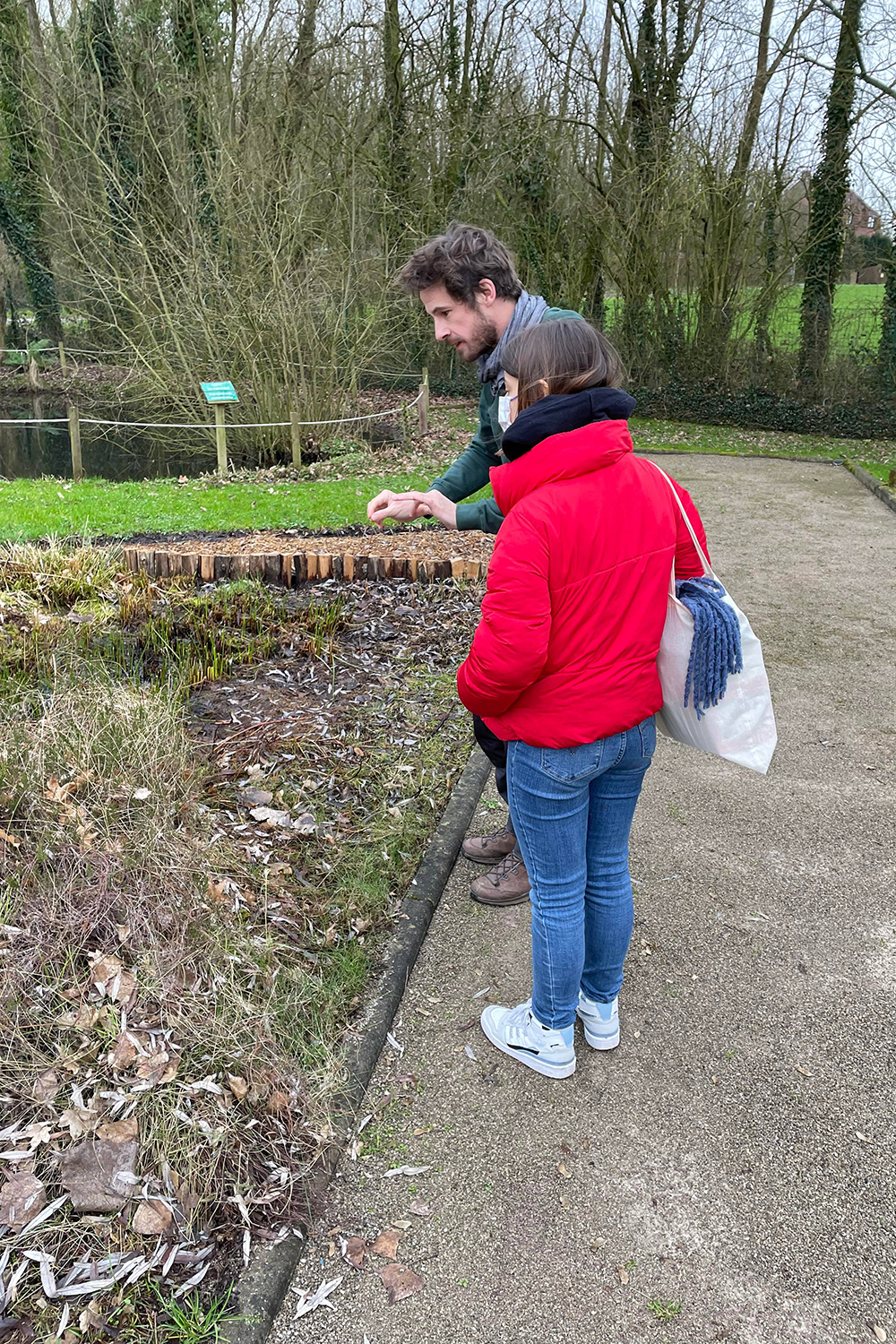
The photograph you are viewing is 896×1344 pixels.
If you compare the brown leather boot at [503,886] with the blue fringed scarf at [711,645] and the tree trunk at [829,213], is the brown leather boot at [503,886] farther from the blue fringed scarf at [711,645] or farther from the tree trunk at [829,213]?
the tree trunk at [829,213]

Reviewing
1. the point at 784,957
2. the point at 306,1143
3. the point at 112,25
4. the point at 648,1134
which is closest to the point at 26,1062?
the point at 306,1143

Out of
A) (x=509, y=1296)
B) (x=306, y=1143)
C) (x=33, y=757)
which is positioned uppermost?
(x=33, y=757)

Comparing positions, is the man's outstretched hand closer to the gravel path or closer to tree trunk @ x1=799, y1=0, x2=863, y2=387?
the gravel path

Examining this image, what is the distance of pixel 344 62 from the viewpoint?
708 inches

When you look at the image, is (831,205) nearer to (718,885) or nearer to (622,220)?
(622,220)

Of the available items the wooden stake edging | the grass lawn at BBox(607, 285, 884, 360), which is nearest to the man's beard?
the wooden stake edging

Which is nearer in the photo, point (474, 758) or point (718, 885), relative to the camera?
point (718, 885)

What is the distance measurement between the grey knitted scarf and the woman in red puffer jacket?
628mm

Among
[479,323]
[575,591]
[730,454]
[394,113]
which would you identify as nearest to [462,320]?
[479,323]

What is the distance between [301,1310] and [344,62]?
20.8m

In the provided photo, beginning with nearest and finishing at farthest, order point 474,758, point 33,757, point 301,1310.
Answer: point 301,1310 → point 33,757 → point 474,758

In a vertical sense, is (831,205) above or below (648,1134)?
above

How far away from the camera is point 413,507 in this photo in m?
3.06

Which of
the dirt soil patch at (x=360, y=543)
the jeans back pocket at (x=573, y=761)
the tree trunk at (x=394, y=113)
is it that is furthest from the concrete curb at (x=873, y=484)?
the tree trunk at (x=394, y=113)
